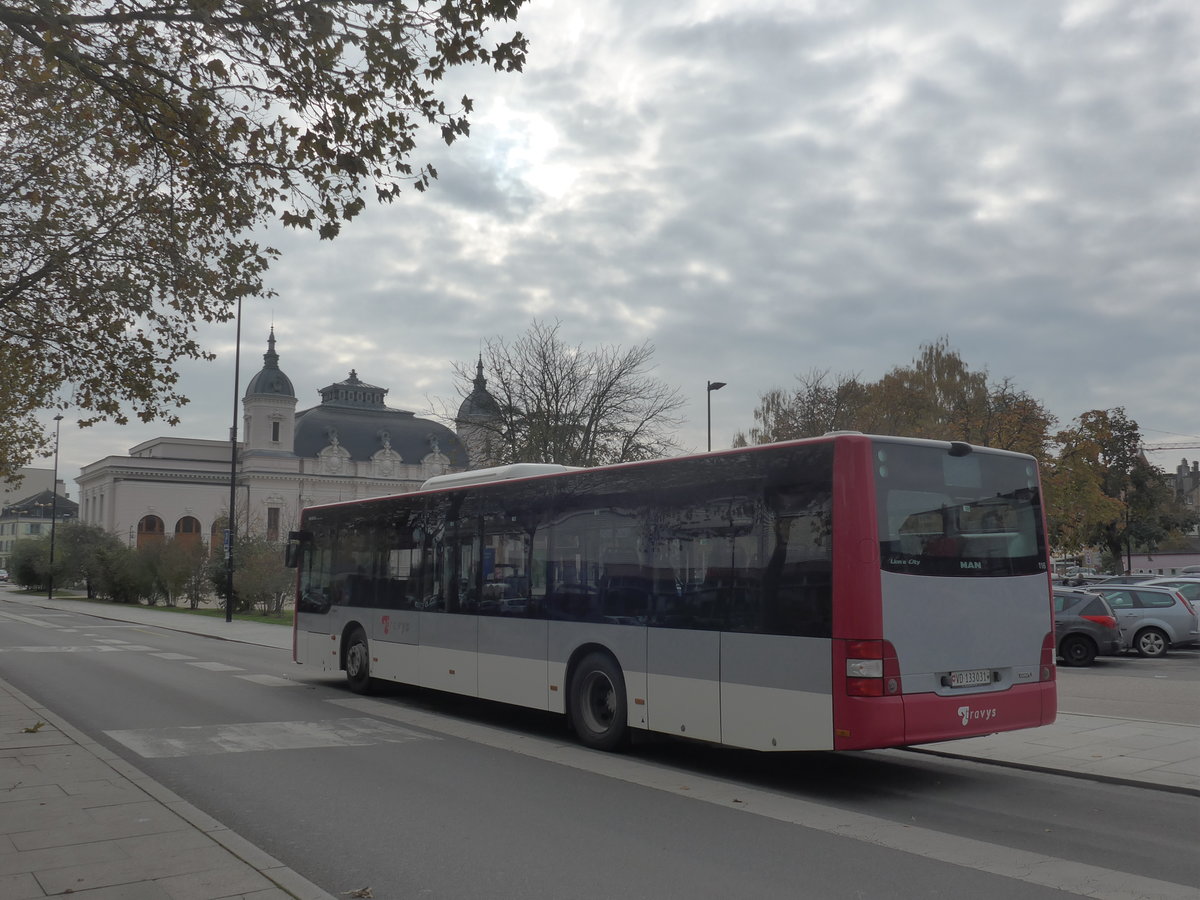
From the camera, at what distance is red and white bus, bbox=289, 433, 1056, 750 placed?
8453 mm

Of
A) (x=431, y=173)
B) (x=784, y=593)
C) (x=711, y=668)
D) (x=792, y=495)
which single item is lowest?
(x=711, y=668)

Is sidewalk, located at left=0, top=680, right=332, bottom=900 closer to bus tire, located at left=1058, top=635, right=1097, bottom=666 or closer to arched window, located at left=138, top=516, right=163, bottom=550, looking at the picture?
bus tire, located at left=1058, top=635, right=1097, bottom=666

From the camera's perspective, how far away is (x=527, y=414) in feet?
120

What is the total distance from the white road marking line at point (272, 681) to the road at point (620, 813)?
3.28 metres

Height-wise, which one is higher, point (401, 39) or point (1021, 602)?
point (401, 39)

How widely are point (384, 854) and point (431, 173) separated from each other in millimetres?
5918

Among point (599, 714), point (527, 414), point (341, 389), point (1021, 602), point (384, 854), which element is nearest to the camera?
point (384, 854)

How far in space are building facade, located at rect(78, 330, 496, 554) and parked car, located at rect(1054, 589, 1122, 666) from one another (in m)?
77.8

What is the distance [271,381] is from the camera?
11000 centimetres

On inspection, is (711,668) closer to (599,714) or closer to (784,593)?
(784,593)

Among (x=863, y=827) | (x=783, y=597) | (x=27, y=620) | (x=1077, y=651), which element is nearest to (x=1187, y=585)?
(x=1077, y=651)

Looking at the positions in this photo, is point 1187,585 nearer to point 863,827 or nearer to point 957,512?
point 957,512

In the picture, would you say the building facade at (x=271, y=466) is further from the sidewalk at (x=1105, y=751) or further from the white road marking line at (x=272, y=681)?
the sidewalk at (x=1105, y=751)

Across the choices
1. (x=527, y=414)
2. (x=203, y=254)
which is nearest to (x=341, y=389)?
(x=527, y=414)
